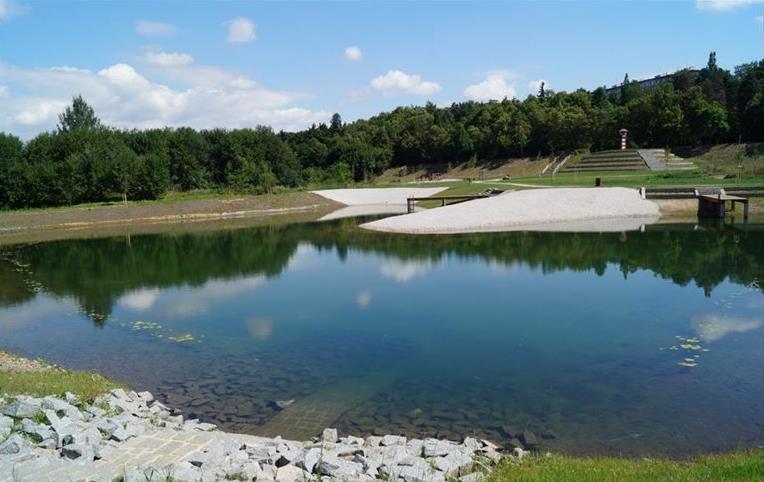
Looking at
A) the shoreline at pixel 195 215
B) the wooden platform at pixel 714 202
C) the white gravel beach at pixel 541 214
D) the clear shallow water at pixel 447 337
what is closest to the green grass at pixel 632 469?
the clear shallow water at pixel 447 337

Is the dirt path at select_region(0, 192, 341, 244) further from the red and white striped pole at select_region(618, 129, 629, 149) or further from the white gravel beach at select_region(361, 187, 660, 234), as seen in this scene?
the red and white striped pole at select_region(618, 129, 629, 149)

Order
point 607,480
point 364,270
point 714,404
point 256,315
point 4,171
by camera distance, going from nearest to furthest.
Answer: point 607,480
point 714,404
point 256,315
point 364,270
point 4,171

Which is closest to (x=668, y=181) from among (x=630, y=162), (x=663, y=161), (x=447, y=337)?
(x=663, y=161)

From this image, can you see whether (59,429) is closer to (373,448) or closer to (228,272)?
(373,448)

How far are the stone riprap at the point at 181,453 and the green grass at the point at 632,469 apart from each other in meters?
0.45

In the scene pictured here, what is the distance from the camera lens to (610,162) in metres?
68.9

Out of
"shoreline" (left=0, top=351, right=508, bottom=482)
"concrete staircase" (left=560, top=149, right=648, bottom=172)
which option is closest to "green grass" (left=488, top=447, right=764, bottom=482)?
"shoreline" (left=0, top=351, right=508, bottom=482)

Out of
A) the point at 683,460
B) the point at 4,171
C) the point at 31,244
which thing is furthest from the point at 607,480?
the point at 4,171

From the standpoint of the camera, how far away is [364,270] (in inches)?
982

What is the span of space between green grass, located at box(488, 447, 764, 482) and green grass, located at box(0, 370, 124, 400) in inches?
286

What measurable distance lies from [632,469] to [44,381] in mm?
10147

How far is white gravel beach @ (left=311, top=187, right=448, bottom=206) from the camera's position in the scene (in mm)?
67062

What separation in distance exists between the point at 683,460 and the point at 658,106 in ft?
254

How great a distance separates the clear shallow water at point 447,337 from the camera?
31.9 ft
